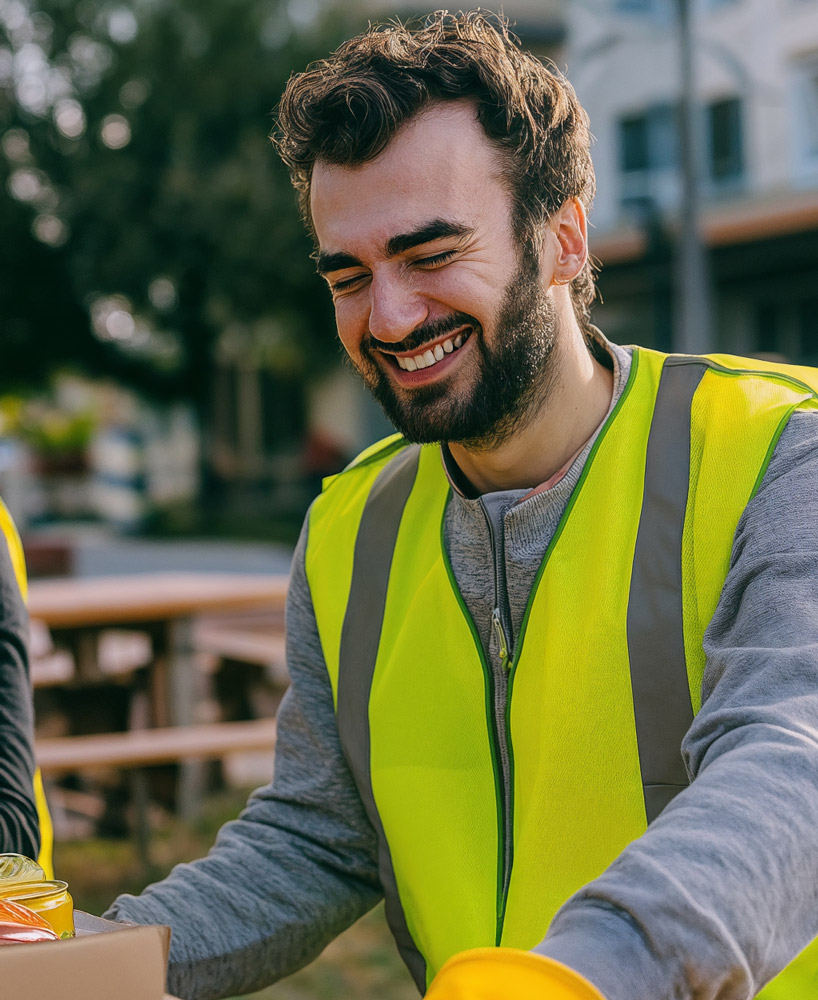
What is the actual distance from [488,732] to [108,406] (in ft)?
141

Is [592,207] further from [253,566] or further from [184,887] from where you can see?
[253,566]

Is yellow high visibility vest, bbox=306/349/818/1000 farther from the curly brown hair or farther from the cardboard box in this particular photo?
the cardboard box

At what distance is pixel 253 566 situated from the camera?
15.8m

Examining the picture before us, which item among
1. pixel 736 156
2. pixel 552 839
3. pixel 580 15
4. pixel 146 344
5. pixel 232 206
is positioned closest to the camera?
pixel 552 839

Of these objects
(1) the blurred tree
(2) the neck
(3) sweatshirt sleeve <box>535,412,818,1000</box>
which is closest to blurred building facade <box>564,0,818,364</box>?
(2) the neck

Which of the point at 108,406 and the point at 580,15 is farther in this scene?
the point at 108,406

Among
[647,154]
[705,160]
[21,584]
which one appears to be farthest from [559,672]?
[705,160]

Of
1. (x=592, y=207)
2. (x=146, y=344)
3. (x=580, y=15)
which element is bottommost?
(x=146, y=344)

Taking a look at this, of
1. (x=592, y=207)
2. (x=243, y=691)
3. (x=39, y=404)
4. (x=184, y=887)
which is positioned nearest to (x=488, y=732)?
(x=184, y=887)

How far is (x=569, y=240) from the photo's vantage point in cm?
169

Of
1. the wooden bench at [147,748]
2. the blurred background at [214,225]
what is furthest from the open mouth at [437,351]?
the blurred background at [214,225]

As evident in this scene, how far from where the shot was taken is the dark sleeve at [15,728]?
5.95 feet

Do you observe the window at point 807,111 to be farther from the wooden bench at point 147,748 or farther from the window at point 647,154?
the wooden bench at point 147,748

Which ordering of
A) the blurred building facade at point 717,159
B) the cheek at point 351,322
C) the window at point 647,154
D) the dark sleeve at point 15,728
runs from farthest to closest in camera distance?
the window at point 647,154, the blurred building facade at point 717,159, the dark sleeve at point 15,728, the cheek at point 351,322
